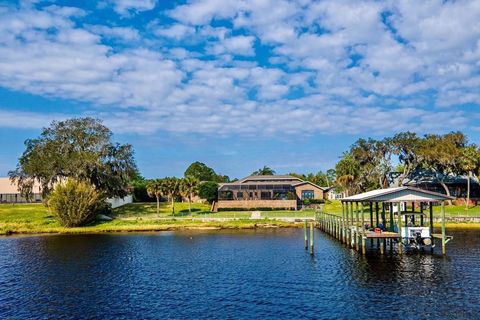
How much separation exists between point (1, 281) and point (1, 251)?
16.8 metres

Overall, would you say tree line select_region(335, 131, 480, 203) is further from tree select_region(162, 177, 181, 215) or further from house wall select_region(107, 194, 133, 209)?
house wall select_region(107, 194, 133, 209)

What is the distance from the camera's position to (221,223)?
6694 centimetres

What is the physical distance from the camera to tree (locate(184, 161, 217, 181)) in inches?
6289

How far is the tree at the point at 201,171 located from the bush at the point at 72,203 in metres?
89.3

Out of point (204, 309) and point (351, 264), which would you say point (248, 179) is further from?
point (204, 309)

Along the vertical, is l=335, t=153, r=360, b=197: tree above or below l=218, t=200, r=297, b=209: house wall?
above

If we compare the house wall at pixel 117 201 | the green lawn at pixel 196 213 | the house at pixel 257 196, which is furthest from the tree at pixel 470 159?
the house wall at pixel 117 201

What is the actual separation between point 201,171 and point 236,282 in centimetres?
13375

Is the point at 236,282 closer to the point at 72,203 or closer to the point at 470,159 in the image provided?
the point at 72,203

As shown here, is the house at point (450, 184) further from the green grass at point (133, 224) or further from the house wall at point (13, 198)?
the house wall at point (13, 198)

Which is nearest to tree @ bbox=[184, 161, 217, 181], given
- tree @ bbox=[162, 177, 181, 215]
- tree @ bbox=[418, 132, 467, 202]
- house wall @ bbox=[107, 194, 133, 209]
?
house wall @ bbox=[107, 194, 133, 209]

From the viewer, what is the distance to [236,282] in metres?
31.7

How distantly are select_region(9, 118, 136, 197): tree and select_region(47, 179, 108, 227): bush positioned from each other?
762cm

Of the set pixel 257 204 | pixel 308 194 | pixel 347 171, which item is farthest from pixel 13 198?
pixel 347 171
